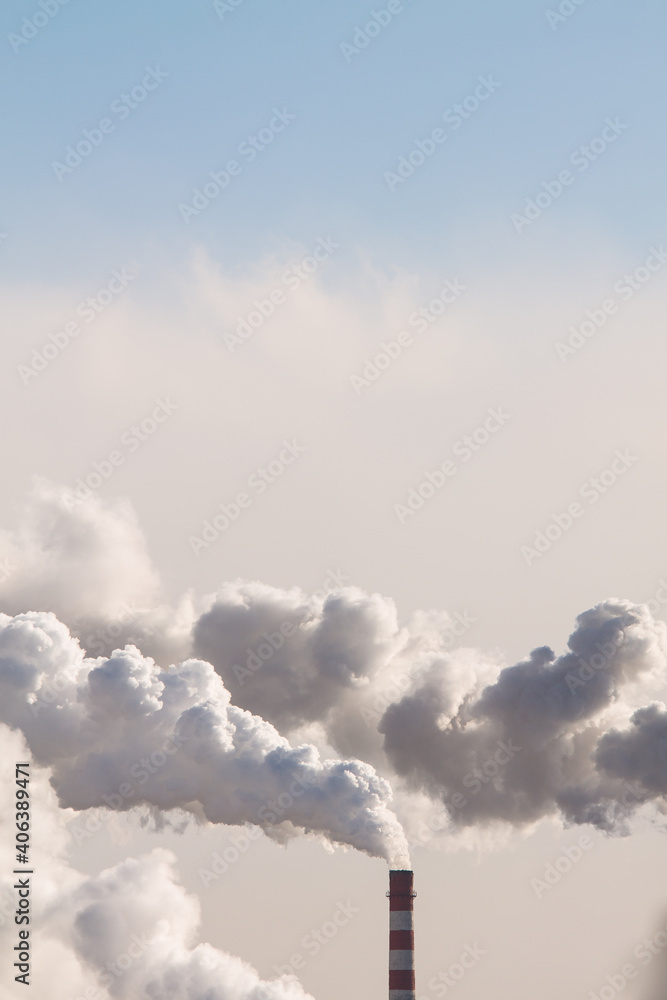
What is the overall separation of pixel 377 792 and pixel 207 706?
11308 mm

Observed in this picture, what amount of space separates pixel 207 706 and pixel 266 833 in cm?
892

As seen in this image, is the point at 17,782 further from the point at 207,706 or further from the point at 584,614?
the point at 584,614

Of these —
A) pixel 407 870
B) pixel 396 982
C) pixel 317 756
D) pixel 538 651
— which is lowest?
pixel 396 982

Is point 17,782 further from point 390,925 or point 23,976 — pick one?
point 390,925

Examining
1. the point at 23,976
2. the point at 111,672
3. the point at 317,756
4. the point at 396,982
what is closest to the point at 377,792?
the point at 317,756

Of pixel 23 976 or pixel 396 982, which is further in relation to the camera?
pixel 23 976

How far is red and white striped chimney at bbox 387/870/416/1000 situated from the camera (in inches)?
2687

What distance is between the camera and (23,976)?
72.9 metres

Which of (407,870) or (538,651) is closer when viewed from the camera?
(407,870)

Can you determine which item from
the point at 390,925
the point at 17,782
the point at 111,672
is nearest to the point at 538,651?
the point at 390,925

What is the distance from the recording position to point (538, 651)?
7675 centimetres

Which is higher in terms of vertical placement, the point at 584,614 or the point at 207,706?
the point at 584,614

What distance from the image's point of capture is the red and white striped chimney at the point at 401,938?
6825 cm

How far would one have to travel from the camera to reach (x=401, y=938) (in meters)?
68.8
